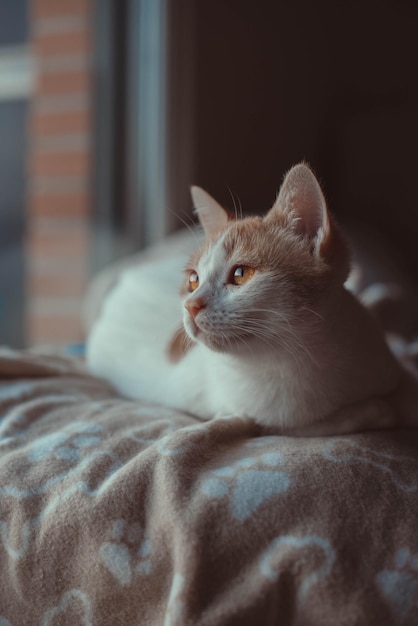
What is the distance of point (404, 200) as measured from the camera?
3.14m

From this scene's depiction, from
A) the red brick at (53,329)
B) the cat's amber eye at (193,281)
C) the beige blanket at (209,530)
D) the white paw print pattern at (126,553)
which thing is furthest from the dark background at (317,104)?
the white paw print pattern at (126,553)

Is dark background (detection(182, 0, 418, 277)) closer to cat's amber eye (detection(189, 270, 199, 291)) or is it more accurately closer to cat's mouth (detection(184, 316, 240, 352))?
cat's amber eye (detection(189, 270, 199, 291))

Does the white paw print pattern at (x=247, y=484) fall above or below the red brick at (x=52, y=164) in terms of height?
below

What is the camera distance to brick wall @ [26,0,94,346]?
2.04 meters

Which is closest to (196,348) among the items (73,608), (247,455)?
(247,455)

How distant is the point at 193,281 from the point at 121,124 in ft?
5.02

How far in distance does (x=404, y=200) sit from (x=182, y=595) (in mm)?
2887

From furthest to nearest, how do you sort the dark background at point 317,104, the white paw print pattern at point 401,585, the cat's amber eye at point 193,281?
the dark background at point 317,104 → the cat's amber eye at point 193,281 → the white paw print pattern at point 401,585

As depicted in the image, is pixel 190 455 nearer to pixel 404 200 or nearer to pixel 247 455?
pixel 247 455

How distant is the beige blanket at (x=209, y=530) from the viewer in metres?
0.58

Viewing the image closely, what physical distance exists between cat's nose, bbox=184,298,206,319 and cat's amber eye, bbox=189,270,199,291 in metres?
0.08

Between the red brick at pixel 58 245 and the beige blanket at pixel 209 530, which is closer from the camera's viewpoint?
the beige blanket at pixel 209 530

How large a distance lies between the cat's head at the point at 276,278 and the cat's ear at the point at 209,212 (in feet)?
0.36

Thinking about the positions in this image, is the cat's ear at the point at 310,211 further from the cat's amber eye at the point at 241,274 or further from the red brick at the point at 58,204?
the red brick at the point at 58,204
